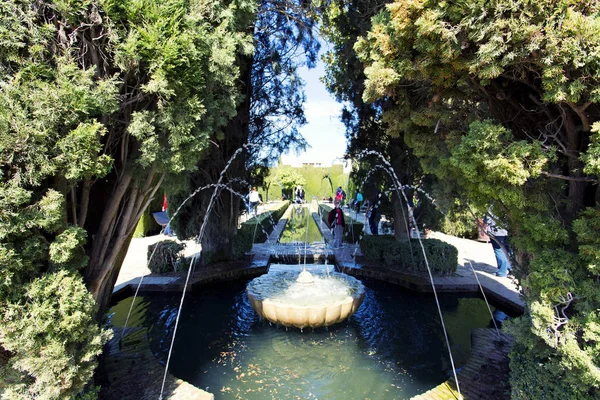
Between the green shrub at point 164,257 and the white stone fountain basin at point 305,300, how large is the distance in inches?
101

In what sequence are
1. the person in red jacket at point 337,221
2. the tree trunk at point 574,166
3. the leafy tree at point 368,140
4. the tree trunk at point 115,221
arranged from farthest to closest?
the person in red jacket at point 337,221, the leafy tree at point 368,140, the tree trunk at point 115,221, the tree trunk at point 574,166

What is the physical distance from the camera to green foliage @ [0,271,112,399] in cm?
221

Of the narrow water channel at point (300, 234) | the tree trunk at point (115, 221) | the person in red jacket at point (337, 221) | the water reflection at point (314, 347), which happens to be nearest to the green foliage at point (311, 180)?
the narrow water channel at point (300, 234)

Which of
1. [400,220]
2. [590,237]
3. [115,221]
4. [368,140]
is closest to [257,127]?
[368,140]

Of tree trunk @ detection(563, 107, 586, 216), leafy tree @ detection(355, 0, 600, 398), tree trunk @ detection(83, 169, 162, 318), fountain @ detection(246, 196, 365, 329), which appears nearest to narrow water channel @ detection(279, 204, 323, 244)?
fountain @ detection(246, 196, 365, 329)

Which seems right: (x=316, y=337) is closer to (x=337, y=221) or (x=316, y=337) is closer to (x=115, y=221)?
(x=115, y=221)

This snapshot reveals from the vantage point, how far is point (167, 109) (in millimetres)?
2812

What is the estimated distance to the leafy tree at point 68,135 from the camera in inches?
86.7

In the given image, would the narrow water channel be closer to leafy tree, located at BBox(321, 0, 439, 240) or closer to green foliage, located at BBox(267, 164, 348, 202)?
leafy tree, located at BBox(321, 0, 439, 240)

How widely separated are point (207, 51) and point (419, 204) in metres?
6.47

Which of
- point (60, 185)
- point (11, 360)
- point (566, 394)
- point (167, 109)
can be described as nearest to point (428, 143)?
point (566, 394)

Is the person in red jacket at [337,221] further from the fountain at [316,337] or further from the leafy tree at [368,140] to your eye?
the fountain at [316,337]

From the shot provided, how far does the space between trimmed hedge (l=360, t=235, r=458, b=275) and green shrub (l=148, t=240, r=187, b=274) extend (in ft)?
15.0

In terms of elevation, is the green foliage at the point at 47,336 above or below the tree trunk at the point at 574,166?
below
